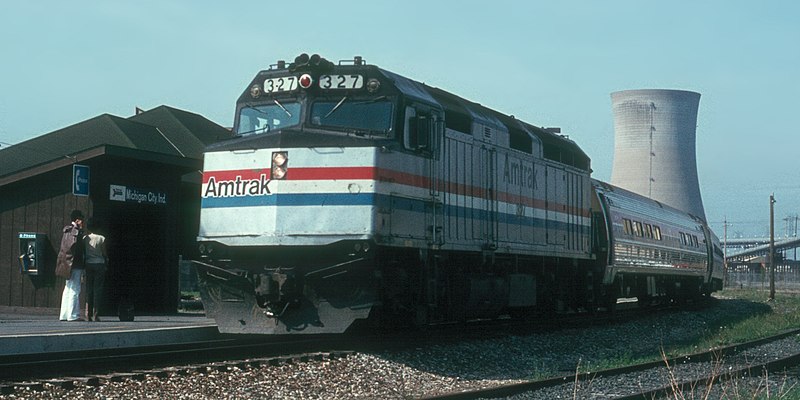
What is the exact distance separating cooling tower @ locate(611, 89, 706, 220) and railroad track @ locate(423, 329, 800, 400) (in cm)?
5417

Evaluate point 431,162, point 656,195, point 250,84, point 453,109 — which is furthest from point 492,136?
point 656,195

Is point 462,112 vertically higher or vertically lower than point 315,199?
higher

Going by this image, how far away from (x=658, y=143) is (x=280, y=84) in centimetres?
5860

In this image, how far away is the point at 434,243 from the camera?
14.1 meters

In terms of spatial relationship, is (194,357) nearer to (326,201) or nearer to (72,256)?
(326,201)

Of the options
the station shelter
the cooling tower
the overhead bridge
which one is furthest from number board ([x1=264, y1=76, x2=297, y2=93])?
the overhead bridge

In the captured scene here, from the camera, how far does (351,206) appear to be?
12422mm

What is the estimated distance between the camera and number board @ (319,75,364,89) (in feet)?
43.8

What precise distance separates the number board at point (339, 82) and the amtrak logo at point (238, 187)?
1588mm

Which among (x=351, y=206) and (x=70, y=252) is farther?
(x=70, y=252)

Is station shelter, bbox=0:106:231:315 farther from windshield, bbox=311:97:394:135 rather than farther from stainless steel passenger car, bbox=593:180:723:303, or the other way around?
stainless steel passenger car, bbox=593:180:723:303

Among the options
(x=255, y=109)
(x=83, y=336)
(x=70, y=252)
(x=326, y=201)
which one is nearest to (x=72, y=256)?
(x=70, y=252)

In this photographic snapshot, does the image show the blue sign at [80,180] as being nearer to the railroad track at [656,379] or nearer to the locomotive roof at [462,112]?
the locomotive roof at [462,112]

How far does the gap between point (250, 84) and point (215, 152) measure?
139 cm
